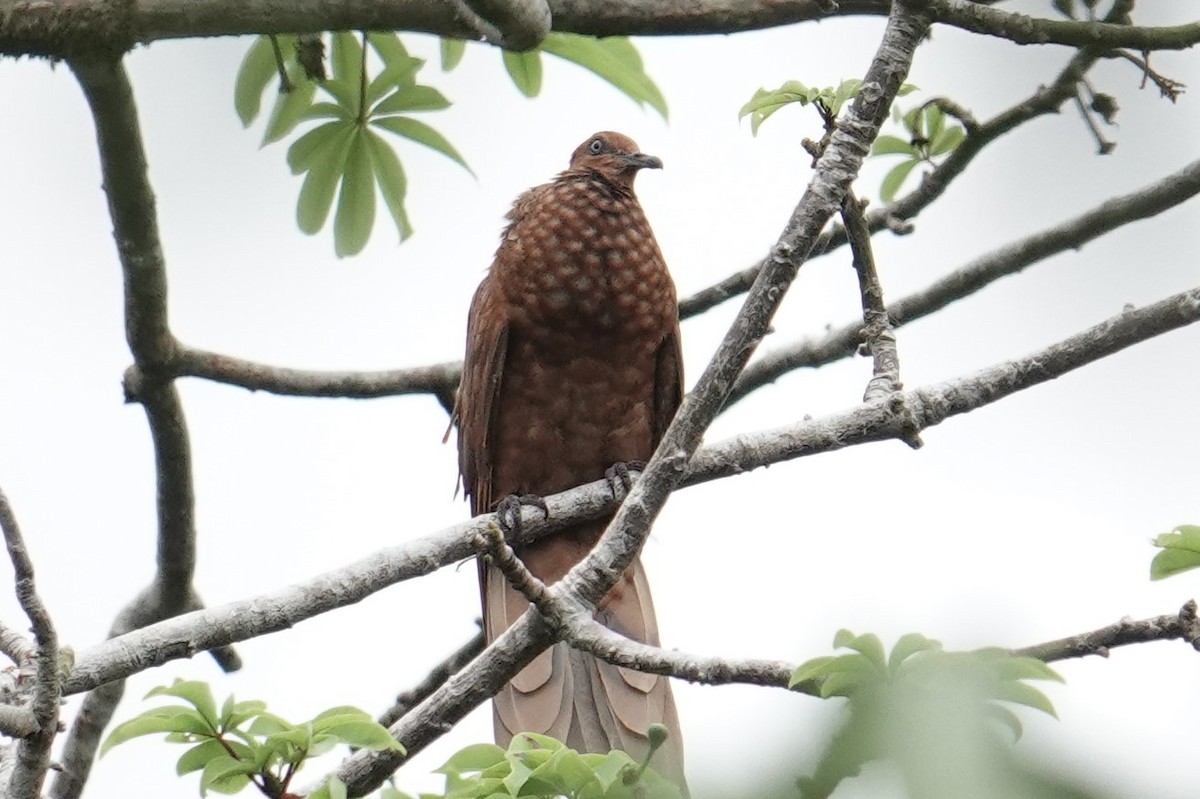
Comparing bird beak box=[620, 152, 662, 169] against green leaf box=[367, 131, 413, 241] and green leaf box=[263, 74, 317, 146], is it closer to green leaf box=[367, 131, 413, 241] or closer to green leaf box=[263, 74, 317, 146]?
green leaf box=[367, 131, 413, 241]

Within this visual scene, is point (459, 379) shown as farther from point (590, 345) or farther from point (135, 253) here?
point (135, 253)

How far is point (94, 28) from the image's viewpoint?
2.35 m

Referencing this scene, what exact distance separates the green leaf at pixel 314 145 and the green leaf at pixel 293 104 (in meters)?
0.11

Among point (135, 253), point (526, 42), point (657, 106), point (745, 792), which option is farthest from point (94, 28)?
point (745, 792)

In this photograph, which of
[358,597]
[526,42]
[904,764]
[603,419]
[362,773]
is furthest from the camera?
[603,419]

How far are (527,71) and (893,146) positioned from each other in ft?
3.83

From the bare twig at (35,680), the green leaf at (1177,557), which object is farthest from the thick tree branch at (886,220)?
the bare twig at (35,680)

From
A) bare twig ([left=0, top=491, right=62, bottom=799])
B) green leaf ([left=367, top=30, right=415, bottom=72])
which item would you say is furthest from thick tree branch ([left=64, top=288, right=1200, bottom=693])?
green leaf ([left=367, top=30, right=415, bottom=72])

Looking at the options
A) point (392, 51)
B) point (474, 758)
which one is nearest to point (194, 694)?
point (474, 758)

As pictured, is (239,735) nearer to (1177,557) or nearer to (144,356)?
(1177,557)

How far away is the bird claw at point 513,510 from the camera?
13.3 ft

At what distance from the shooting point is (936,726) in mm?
482

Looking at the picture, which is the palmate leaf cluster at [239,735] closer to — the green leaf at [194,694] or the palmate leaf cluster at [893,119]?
the green leaf at [194,694]

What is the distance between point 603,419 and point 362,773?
224 cm
